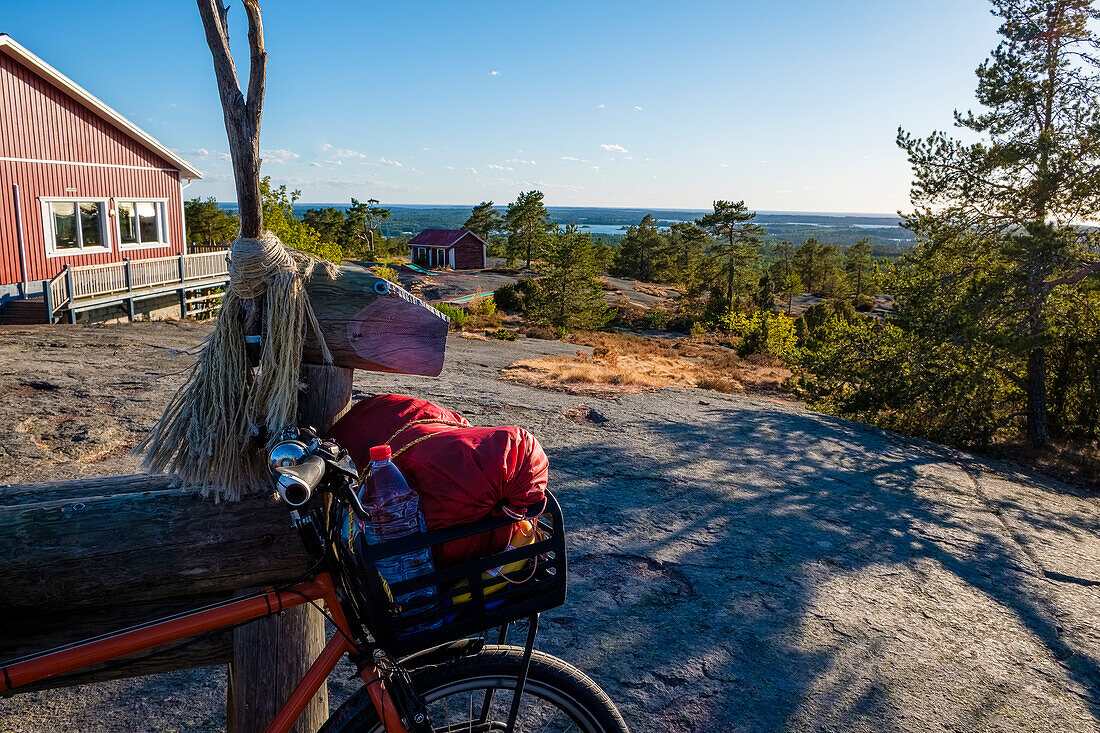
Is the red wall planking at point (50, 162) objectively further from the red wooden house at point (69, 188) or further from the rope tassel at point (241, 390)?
the rope tassel at point (241, 390)

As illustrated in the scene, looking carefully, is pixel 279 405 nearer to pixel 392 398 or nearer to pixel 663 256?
pixel 392 398

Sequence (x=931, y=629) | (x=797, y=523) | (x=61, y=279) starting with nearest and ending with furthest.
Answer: (x=931, y=629) < (x=797, y=523) < (x=61, y=279)

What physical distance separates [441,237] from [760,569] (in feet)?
202

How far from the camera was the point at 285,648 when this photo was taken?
2.00 metres

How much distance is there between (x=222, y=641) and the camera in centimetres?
199

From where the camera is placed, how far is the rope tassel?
187 cm

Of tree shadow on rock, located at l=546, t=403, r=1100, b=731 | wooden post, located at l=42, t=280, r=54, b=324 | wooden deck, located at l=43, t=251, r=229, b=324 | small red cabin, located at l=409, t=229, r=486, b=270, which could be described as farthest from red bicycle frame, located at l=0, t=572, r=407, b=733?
small red cabin, located at l=409, t=229, r=486, b=270

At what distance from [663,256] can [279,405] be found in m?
73.4

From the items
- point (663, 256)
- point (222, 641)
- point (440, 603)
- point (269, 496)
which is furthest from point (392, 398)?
point (663, 256)

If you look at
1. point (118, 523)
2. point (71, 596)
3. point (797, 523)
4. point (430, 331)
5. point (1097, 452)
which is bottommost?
point (1097, 452)

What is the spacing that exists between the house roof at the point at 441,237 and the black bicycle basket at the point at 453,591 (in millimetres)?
61893

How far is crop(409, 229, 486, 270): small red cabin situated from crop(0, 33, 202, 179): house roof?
1610 inches

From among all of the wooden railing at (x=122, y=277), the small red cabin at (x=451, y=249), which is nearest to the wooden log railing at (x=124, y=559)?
the wooden railing at (x=122, y=277)

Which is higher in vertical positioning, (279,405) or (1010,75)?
(1010,75)
